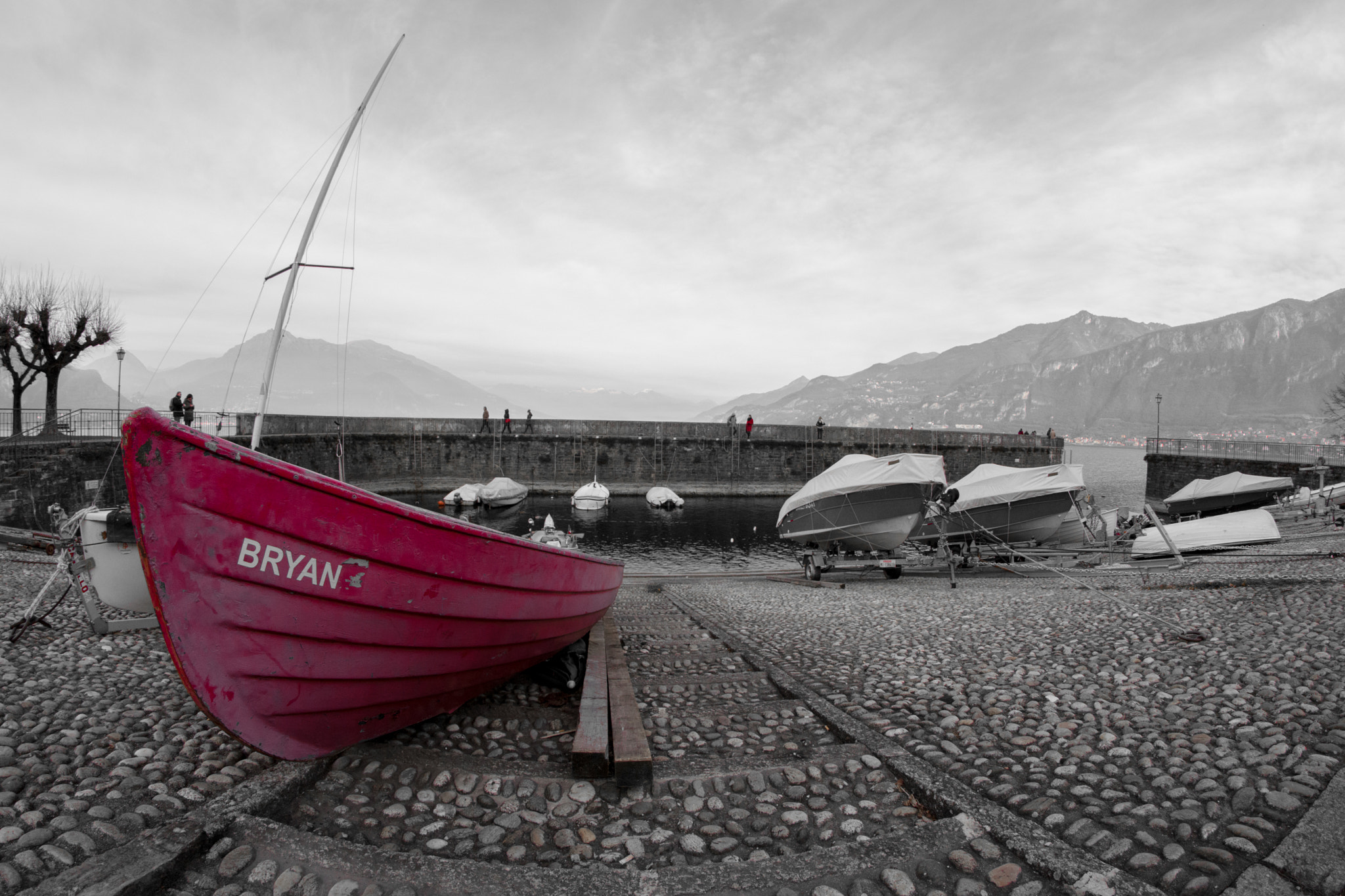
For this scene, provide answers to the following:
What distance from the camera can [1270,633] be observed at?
657 cm

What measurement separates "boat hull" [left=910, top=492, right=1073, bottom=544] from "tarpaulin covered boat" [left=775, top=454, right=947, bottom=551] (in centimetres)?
187

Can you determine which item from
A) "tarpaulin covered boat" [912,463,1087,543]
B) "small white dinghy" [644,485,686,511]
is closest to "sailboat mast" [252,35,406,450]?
"tarpaulin covered boat" [912,463,1087,543]

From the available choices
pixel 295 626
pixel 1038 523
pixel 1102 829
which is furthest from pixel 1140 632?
pixel 1038 523

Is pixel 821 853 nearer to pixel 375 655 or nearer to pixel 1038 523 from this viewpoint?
pixel 375 655

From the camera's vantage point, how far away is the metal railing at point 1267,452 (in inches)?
1270

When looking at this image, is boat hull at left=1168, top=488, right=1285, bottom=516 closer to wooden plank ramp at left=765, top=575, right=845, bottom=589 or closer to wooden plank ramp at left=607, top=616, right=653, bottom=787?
wooden plank ramp at left=765, top=575, right=845, bottom=589

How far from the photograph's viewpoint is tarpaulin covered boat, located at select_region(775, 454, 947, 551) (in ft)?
49.1

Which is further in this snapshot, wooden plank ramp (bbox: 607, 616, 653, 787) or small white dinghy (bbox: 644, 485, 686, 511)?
small white dinghy (bbox: 644, 485, 686, 511)

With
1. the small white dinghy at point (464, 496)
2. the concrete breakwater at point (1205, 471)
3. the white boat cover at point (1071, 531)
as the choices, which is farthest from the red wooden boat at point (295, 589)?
the concrete breakwater at point (1205, 471)

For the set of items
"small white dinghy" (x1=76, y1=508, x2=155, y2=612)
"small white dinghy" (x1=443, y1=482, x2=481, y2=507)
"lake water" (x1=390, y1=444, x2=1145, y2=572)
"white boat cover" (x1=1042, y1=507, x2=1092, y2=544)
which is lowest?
"lake water" (x1=390, y1=444, x2=1145, y2=572)

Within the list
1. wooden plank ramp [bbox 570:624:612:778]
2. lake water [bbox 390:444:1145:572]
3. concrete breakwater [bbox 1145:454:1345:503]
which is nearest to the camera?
wooden plank ramp [bbox 570:624:612:778]

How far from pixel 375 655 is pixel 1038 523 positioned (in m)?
18.0

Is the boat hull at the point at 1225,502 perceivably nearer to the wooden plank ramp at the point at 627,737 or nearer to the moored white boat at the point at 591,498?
the moored white boat at the point at 591,498

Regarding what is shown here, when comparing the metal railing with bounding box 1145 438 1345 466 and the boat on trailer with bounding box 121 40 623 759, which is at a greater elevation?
the metal railing with bounding box 1145 438 1345 466
